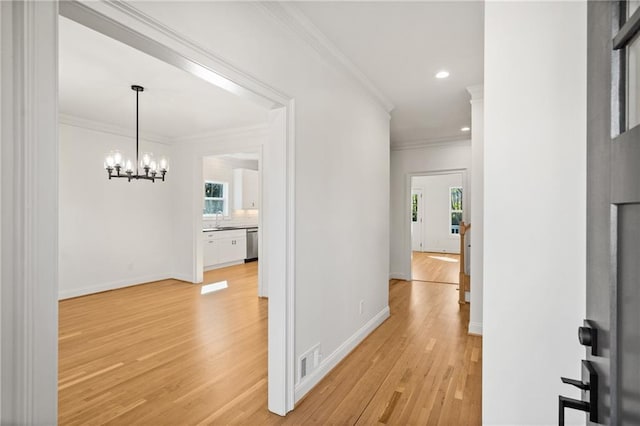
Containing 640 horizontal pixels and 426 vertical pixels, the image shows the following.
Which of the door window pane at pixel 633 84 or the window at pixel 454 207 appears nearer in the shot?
the door window pane at pixel 633 84

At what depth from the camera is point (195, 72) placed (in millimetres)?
1615

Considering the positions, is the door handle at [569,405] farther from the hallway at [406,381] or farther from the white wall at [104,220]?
the white wall at [104,220]

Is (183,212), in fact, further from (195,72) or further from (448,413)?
(448,413)

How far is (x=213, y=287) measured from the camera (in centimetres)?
569

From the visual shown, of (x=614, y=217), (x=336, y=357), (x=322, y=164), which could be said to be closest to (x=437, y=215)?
(x=336, y=357)

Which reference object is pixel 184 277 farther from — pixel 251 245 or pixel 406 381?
pixel 406 381

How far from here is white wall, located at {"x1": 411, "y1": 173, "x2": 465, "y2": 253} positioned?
10.3 m

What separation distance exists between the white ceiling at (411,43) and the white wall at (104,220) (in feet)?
14.7

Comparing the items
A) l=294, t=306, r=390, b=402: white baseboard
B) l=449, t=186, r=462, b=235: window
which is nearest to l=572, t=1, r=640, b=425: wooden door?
l=294, t=306, r=390, b=402: white baseboard

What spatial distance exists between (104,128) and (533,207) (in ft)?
19.7

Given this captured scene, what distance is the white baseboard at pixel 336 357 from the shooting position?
2.33 meters

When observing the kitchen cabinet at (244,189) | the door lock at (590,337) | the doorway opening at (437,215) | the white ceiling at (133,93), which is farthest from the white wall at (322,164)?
the doorway opening at (437,215)

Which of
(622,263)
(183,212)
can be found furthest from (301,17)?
(183,212)

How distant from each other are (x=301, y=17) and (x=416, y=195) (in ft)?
30.6
